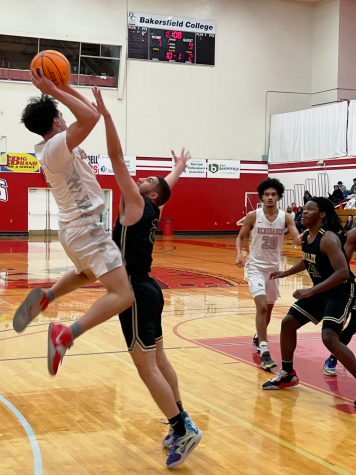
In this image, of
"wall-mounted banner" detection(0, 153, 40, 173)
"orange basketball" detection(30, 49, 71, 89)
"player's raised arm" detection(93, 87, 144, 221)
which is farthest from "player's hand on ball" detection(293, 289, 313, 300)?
"wall-mounted banner" detection(0, 153, 40, 173)

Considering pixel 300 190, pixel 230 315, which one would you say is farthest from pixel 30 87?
pixel 230 315

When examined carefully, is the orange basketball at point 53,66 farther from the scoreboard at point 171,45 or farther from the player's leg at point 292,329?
the scoreboard at point 171,45

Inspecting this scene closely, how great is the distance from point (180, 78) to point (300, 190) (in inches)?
280

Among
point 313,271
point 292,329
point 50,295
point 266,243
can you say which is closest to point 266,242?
point 266,243

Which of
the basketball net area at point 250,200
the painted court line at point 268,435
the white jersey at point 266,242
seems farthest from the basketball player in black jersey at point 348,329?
the basketball net area at point 250,200

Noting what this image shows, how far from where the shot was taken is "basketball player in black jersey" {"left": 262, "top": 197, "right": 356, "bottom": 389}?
504 centimetres

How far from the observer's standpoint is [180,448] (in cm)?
376

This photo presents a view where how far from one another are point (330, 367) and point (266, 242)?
1.55 metres

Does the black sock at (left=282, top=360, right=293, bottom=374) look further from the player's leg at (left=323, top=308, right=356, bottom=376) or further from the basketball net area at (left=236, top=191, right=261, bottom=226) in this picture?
the basketball net area at (left=236, top=191, right=261, bottom=226)

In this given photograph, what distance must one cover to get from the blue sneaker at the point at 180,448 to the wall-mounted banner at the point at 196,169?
77.2 ft

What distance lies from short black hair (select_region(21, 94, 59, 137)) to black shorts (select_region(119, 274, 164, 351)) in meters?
1.17

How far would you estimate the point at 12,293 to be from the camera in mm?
10609

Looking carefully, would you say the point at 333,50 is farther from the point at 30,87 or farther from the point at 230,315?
the point at 230,315

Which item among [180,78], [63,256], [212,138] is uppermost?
[180,78]
